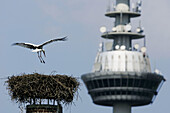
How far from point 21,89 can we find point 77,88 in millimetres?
4477

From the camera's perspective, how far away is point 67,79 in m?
58.8

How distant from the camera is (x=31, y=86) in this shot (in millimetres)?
57469

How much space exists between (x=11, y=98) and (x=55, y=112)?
4625mm

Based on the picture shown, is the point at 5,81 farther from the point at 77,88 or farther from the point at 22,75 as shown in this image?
the point at 77,88

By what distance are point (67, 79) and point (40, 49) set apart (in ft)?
10.5

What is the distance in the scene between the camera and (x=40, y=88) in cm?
5759

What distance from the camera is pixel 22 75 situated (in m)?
58.9

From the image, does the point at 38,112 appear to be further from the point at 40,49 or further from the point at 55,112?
the point at 40,49

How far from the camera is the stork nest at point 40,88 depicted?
188ft

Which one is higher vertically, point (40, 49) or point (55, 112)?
point (40, 49)

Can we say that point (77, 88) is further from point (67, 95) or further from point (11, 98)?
point (11, 98)

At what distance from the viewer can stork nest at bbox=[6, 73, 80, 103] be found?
188ft

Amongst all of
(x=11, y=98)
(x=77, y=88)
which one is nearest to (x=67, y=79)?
(x=77, y=88)

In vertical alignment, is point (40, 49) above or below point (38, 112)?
above
